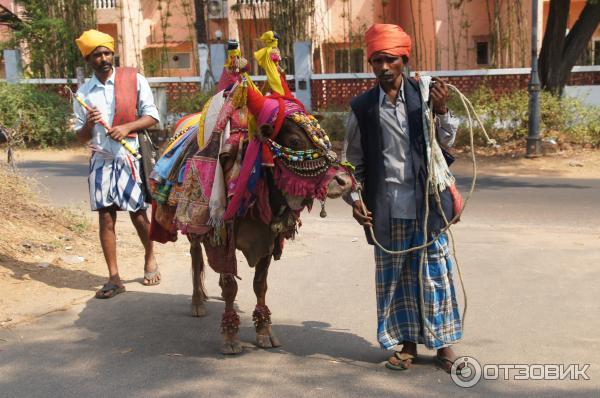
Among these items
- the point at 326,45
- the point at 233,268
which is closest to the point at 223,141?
the point at 233,268

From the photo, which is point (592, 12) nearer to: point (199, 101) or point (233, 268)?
point (199, 101)

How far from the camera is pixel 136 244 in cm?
795

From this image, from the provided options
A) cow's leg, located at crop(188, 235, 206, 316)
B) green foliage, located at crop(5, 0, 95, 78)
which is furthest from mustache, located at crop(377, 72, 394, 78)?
green foliage, located at crop(5, 0, 95, 78)

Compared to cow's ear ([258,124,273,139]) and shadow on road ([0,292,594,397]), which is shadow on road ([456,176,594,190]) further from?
cow's ear ([258,124,273,139])

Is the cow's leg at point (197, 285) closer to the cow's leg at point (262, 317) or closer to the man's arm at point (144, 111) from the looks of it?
the cow's leg at point (262, 317)

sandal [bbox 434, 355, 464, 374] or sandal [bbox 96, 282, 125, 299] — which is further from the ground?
sandal [bbox 96, 282, 125, 299]

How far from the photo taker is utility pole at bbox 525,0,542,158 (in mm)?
14695

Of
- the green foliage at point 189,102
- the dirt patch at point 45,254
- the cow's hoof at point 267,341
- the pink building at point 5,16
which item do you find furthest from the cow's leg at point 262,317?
the pink building at point 5,16

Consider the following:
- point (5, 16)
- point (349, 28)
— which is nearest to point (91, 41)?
point (349, 28)

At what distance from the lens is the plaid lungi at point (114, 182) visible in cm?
608

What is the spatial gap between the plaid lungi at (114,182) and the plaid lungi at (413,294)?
252 cm

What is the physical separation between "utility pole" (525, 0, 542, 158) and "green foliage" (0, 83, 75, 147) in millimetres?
11576

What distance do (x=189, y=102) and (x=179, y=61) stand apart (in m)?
8.65

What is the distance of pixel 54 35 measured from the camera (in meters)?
22.2
